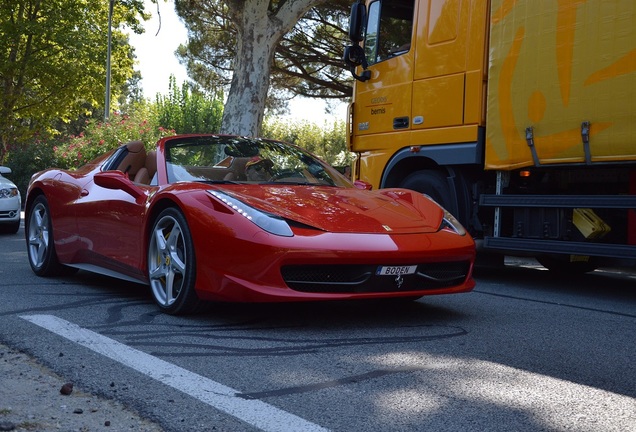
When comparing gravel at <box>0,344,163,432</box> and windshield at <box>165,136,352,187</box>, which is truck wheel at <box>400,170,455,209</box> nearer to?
windshield at <box>165,136,352,187</box>

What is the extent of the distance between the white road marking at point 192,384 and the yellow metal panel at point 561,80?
→ 406cm

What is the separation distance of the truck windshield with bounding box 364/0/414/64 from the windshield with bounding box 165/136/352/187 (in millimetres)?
2694

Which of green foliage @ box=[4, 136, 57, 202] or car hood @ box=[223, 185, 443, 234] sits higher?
green foliage @ box=[4, 136, 57, 202]

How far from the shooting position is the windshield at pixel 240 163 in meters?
5.47

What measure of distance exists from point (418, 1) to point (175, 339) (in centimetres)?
508

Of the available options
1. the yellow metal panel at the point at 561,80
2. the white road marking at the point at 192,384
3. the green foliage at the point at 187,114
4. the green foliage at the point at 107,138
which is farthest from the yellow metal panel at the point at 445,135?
the green foliage at the point at 187,114

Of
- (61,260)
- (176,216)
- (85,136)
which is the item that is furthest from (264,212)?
(85,136)

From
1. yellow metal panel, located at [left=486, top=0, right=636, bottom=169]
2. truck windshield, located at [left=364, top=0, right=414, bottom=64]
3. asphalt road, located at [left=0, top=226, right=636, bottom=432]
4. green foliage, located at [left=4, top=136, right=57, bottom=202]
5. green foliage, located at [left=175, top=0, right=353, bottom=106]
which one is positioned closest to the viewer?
asphalt road, located at [left=0, top=226, right=636, bottom=432]

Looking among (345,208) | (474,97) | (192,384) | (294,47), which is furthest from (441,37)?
(294,47)

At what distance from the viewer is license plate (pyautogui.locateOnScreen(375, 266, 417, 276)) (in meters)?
4.62

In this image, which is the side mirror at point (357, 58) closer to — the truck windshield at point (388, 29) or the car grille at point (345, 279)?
the truck windshield at point (388, 29)

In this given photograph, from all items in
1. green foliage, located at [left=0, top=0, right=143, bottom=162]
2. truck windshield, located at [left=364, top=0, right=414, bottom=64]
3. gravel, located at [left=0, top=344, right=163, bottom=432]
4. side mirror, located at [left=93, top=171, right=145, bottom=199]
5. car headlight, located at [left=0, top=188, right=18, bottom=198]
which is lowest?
gravel, located at [left=0, top=344, right=163, bottom=432]

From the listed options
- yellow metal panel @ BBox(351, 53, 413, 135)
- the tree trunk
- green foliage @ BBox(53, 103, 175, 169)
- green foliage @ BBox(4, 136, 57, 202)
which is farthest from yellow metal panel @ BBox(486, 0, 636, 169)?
green foliage @ BBox(4, 136, 57, 202)

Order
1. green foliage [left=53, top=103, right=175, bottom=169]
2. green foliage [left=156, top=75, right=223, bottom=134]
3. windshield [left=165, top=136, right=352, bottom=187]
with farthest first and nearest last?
green foliage [left=156, top=75, right=223, bottom=134] → green foliage [left=53, top=103, right=175, bottom=169] → windshield [left=165, top=136, right=352, bottom=187]
